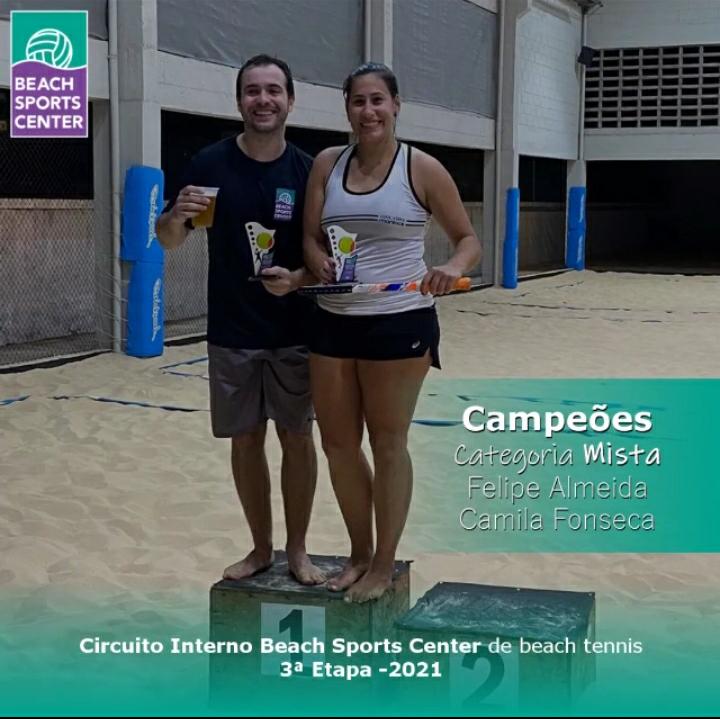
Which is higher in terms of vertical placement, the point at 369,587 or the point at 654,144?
the point at 654,144

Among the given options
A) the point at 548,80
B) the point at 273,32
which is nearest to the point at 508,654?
the point at 273,32

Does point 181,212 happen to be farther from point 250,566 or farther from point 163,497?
point 163,497

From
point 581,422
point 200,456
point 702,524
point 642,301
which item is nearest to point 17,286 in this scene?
point 200,456

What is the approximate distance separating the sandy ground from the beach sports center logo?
1836mm

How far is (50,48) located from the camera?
25.0 ft

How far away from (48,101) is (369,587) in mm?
6228

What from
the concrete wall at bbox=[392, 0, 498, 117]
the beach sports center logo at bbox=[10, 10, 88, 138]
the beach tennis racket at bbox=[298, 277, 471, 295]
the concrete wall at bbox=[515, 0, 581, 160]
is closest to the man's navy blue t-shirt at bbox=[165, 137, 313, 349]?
the beach tennis racket at bbox=[298, 277, 471, 295]

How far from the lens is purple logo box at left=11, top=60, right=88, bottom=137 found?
768cm

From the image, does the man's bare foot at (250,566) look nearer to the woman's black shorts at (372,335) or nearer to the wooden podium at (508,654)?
the wooden podium at (508,654)

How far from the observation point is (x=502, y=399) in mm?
6863

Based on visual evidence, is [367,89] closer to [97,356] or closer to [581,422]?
[581,422]

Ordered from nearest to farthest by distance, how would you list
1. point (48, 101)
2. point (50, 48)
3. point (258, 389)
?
point (258, 389) → point (50, 48) → point (48, 101)

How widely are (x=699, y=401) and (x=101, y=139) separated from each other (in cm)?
463

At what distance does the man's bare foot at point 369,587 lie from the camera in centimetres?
276
